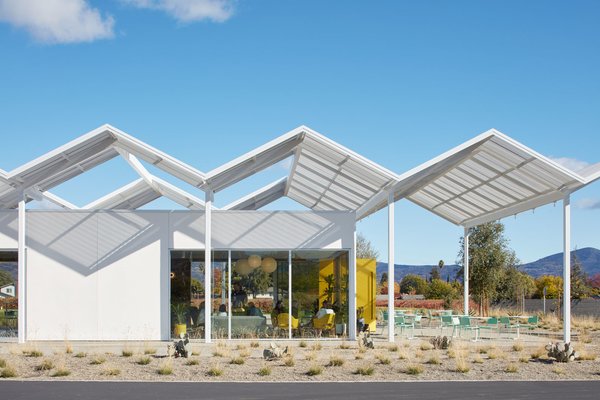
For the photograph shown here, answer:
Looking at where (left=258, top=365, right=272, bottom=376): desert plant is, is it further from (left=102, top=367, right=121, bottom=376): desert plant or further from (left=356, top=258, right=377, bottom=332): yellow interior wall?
(left=356, top=258, right=377, bottom=332): yellow interior wall

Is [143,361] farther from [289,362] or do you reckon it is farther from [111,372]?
[289,362]

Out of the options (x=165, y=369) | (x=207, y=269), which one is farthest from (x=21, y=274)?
(x=165, y=369)

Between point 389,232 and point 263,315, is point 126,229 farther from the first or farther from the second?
point 389,232

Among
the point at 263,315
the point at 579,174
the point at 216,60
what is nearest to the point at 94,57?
the point at 216,60

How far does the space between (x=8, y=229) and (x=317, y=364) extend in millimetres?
10605

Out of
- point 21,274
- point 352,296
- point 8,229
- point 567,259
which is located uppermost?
point 8,229

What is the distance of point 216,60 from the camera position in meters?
19.1

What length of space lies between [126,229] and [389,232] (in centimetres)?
709

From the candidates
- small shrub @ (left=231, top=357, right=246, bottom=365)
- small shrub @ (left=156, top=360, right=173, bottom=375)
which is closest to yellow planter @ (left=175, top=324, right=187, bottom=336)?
small shrub @ (left=231, top=357, right=246, bottom=365)

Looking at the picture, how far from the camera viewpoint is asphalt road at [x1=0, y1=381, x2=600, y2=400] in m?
12.5

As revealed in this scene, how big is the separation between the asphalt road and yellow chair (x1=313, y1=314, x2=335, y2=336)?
840 cm

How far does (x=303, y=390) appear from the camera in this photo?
13266mm

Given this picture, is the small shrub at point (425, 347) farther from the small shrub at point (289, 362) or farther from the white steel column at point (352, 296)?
the small shrub at point (289, 362)

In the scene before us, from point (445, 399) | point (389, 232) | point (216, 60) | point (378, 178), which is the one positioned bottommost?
point (445, 399)
